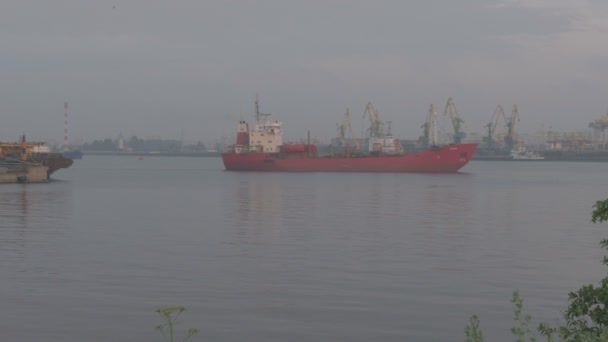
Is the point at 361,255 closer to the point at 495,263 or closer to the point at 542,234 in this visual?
the point at 495,263

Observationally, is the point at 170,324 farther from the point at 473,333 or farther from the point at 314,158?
the point at 314,158

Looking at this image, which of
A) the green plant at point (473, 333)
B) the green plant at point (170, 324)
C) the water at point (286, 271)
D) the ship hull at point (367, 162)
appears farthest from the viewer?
the ship hull at point (367, 162)

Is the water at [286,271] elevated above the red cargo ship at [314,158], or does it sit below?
below

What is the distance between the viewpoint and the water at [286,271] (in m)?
14.8

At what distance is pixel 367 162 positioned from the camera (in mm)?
106625

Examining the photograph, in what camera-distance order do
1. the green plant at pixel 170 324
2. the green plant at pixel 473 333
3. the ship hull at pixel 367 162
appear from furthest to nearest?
the ship hull at pixel 367 162 < the green plant at pixel 170 324 < the green plant at pixel 473 333

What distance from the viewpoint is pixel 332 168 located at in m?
108

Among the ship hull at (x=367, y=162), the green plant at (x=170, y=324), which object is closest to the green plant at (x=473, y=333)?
the green plant at (x=170, y=324)

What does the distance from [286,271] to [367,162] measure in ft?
283

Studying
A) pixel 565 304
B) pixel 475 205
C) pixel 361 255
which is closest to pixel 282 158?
pixel 475 205

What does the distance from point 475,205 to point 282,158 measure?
198ft

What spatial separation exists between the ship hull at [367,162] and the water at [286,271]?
60720 mm

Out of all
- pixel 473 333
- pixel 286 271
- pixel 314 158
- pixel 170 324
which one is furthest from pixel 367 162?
pixel 473 333

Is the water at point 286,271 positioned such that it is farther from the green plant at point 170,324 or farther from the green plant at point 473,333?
the green plant at point 473,333
